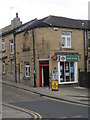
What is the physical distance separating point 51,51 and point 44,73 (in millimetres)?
2362

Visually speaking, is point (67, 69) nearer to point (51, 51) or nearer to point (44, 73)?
point (44, 73)

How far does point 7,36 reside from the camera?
32.0 m

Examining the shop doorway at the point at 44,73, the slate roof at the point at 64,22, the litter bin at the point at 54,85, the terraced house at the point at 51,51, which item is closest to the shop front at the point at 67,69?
the terraced house at the point at 51,51

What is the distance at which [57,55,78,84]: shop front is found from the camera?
2589 centimetres

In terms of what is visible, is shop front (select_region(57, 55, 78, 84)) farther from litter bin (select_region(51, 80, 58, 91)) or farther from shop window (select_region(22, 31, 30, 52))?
shop window (select_region(22, 31, 30, 52))

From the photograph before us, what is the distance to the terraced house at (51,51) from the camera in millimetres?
25484

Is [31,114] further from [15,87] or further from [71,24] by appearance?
[71,24]

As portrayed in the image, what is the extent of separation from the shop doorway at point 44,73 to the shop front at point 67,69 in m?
1.22

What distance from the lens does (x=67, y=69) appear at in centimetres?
2664

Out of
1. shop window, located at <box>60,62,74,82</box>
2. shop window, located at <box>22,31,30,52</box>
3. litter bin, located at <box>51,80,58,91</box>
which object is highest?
shop window, located at <box>22,31,30,52</box>

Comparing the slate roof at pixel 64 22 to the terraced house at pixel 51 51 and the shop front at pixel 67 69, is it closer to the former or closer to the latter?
the terraced house at pixel 51 51

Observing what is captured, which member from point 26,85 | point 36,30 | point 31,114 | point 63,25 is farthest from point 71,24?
point 31,114

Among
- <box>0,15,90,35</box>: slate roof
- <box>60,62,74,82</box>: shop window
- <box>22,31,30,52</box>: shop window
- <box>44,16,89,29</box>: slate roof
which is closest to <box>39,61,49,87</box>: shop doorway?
<box>60,62,74,82</box>: shop window

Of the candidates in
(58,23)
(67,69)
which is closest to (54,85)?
(67,69)
